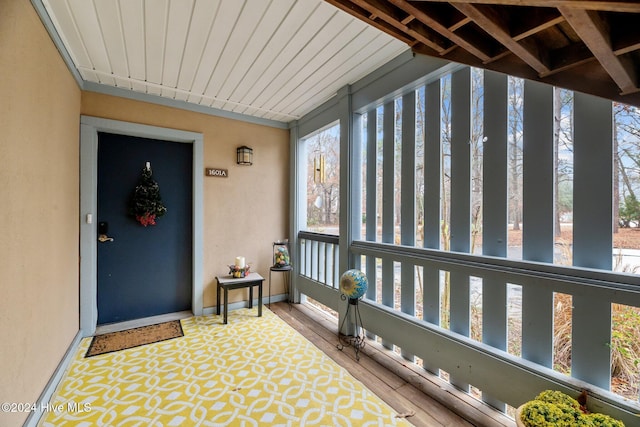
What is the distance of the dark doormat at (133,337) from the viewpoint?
2566mm

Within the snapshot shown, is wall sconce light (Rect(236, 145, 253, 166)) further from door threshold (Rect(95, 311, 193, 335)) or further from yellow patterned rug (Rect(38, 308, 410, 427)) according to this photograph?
yellow patterned rug (Rect(38, 308, 410, 427))

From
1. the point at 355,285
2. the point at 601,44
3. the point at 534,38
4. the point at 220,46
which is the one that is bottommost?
the point at 355,285

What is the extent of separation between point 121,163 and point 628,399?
4485 millimetres

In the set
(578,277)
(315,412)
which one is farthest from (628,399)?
(315,412)

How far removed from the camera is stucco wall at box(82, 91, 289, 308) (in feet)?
11.0

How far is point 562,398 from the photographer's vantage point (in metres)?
1.30

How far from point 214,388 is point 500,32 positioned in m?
2.64

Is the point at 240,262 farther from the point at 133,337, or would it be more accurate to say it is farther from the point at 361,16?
the point at 361,16

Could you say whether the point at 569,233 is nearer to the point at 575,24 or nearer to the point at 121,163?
the point at 575,24

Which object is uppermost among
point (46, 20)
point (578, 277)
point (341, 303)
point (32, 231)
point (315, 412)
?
point (46, 20)

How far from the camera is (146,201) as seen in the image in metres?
3.13

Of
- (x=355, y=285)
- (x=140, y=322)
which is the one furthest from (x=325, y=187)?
(x=140, y=322)

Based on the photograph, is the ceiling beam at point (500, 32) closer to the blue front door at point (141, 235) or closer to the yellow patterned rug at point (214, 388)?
the yellow patterned rug at point (214, 388)

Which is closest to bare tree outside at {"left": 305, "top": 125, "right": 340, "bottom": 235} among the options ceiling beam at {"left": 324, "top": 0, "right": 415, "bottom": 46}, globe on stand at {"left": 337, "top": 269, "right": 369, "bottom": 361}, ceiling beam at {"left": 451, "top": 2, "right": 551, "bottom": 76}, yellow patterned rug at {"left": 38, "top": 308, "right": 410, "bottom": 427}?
globe on stand at {"left": 337, "top": 269, "right": 369, "bottom": 361}
